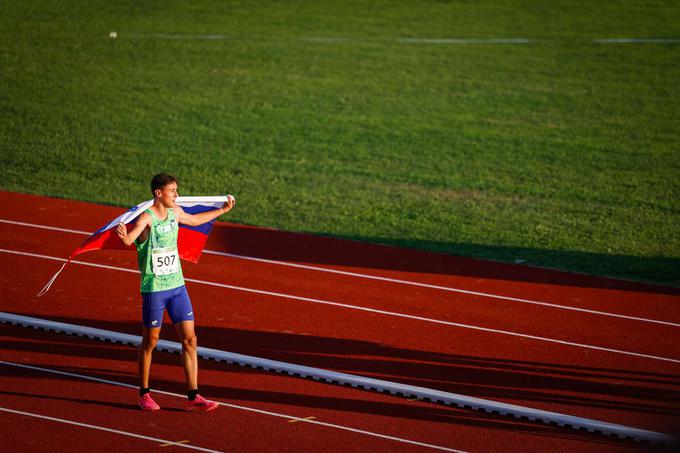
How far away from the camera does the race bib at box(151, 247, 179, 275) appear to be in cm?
711

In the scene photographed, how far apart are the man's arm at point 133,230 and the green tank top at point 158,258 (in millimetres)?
50

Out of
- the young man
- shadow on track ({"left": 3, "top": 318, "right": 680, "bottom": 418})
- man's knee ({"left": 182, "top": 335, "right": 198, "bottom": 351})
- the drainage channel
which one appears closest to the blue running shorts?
the young man

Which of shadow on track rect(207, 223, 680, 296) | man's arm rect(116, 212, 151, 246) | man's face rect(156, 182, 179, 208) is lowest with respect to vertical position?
shadow on track rect(207, 223, 680, 296)

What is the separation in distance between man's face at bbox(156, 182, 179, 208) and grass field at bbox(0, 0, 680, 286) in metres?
6.90

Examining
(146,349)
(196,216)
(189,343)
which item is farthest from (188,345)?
(196,216)

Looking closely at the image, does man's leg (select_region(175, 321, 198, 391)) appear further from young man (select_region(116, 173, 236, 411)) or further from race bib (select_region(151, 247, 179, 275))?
race bib (select_region(151, 247, 179, 275))

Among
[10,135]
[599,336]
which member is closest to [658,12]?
[10,135]

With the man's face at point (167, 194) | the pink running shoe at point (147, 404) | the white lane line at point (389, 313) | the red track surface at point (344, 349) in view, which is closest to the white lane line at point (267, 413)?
the red track surface at point (344, 349)

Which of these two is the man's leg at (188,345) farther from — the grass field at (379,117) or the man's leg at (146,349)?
the grass field at (379,117)

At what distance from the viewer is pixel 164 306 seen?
23.5 ft

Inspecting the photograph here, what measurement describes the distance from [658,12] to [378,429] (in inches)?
997

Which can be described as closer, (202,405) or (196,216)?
(202,405)

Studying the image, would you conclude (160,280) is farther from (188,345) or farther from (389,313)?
(389,313)

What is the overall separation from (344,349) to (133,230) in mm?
2779
